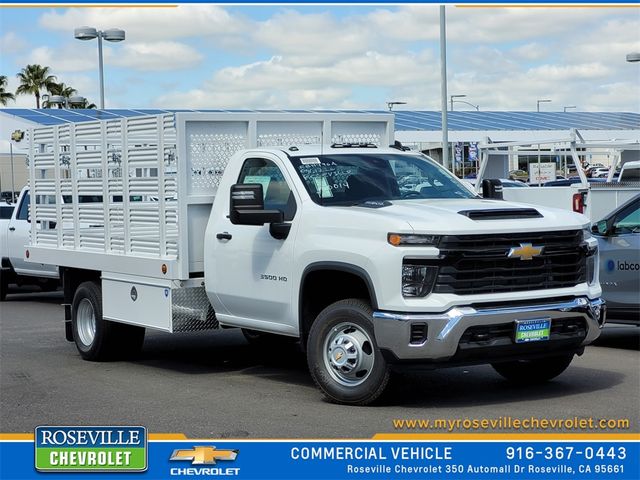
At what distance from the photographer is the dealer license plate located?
8.30 metres

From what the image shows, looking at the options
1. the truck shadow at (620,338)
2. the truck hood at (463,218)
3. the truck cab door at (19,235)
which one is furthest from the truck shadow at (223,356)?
the truck cab door at (19,235)

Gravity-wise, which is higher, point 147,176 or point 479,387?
point 147,176

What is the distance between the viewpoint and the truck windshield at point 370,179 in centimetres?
930

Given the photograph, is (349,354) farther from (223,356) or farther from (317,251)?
(223,356)

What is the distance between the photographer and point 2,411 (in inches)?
353

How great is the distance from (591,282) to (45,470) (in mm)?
4739

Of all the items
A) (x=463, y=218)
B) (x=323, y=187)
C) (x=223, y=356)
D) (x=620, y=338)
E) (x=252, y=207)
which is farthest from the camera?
(x=620, y=338)

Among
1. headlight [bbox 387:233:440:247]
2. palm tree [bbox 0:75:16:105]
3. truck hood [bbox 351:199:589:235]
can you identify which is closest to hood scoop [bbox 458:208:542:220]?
truck hood [bbox 351:199:589:235]


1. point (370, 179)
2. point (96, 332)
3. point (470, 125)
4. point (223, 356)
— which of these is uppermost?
point (470, 125)

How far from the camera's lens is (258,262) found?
941 centimetres

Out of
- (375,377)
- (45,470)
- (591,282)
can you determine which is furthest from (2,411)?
(591,282)

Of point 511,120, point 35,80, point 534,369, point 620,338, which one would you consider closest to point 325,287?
point 534,369

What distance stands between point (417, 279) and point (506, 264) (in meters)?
0.78

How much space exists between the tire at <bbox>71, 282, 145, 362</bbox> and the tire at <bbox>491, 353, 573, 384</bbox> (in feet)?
13.5
